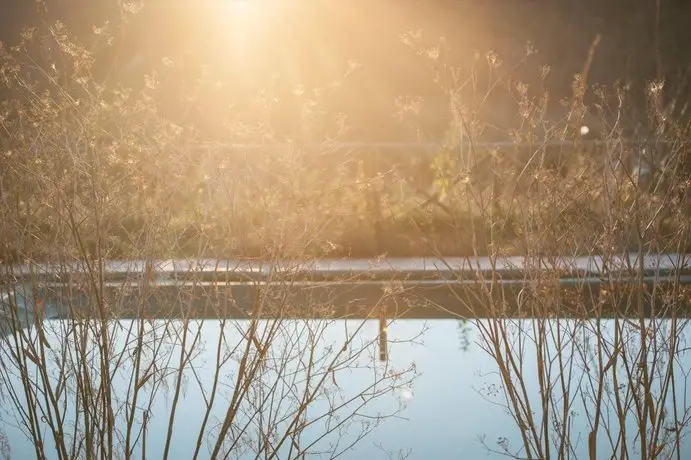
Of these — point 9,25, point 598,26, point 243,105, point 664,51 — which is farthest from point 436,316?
point 598,26

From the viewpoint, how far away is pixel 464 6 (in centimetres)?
1978

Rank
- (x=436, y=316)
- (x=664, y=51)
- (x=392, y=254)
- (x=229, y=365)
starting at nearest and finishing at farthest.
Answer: (x=229, y=365)
(x=436, y=316)
(x=392, y=254)
(x=664, y=51)

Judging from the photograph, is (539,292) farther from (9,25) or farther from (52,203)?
(9,25)

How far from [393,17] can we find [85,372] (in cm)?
1723

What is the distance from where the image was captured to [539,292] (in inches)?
144

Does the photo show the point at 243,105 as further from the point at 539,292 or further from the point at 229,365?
the point at 229,365

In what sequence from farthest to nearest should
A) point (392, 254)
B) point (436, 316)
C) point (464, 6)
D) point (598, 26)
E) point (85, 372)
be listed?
1. point (464, 6)
2. point (598, 26)
3. point (392, 254)
4. point (436, 316)
5. point (85, 372)

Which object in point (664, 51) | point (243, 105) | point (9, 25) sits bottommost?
point (243, 105)

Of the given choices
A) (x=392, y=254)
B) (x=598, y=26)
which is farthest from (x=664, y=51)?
(x=392, y=254)

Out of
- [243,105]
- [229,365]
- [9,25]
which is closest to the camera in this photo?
[243,105]

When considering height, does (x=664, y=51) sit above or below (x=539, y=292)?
above

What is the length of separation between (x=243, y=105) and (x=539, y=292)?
143 centimetres

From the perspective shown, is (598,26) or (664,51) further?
(598,26)

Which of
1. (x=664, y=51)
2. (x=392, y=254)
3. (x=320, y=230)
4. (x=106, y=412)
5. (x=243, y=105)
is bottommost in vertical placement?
(x=106, y=412)
